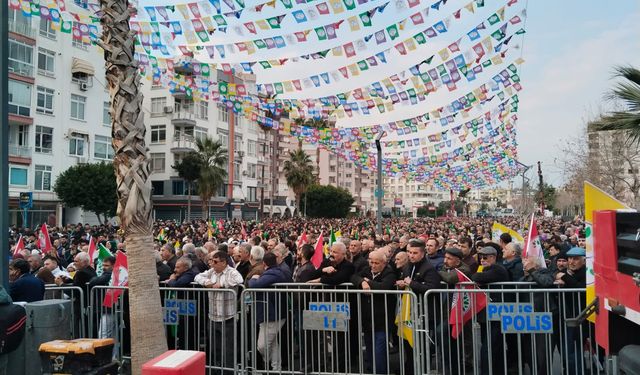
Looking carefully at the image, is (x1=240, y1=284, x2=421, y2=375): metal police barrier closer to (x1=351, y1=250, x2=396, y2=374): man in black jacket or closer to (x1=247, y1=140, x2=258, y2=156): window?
(x1=351, y1=250, x2=396, y2=374): man in black jacket

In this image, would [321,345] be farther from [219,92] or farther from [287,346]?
[219,92]

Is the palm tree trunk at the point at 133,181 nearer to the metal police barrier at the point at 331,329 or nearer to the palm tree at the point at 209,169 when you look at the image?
the metal police barrier at the point at 331,329

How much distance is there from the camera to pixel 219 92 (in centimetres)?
1442

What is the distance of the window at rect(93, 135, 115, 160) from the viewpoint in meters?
42.7

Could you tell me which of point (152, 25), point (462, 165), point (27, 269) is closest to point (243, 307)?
point (27, 269)

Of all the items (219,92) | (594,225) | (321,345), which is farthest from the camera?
(219,92)

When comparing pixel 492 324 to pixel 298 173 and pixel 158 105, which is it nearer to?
pixel 158 105

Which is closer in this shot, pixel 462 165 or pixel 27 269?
pixel 27 269

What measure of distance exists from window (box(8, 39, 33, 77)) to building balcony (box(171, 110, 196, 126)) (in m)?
17.4

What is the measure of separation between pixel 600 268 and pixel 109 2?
5.73 meters

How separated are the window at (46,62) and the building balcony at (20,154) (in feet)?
18.3

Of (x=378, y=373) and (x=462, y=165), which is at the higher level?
(x=462, y=165)

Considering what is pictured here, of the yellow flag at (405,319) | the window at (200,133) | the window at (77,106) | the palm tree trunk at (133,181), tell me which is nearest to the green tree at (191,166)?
the window at (200,133)

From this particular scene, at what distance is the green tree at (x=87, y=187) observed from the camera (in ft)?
120
